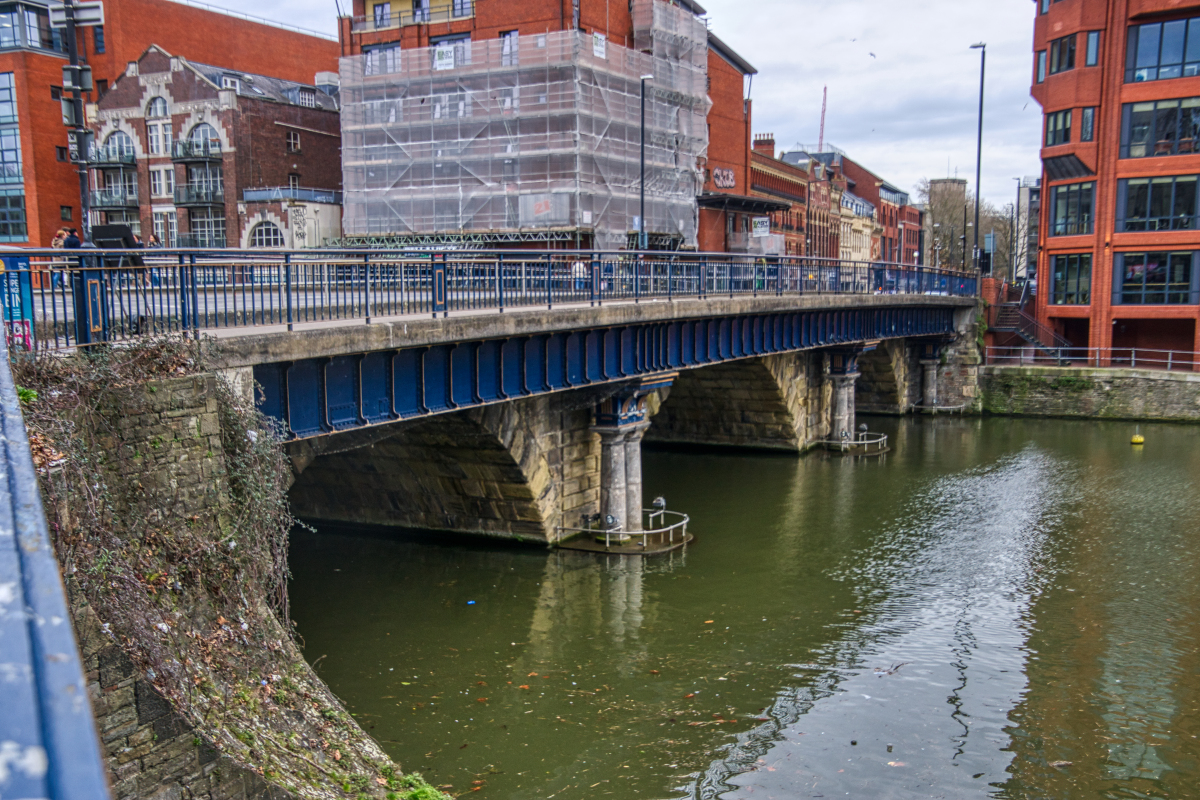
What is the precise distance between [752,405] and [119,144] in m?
40.5

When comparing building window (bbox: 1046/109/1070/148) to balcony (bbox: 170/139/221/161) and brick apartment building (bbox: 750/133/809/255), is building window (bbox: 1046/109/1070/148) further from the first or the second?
balcony (bbox: 170/139/221/161)

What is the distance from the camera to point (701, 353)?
2450 centimetres

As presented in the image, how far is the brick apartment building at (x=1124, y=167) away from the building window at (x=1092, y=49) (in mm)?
44

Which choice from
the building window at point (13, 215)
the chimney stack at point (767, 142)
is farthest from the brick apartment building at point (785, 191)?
the building window at point (13, 215)

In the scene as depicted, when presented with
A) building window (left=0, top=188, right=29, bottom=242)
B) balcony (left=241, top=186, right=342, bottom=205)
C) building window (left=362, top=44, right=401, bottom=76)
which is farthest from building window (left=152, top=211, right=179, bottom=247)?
building window (left=362, top=44, right=401, bottom=76)

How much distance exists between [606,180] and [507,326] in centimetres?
2840

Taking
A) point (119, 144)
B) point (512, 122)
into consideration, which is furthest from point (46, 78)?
point (512, 122)

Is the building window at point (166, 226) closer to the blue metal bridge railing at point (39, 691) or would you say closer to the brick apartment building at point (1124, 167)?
the brick apartment building at point (1124, 167)

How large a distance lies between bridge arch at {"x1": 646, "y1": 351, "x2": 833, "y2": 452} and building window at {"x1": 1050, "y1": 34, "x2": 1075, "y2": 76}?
2149 cm

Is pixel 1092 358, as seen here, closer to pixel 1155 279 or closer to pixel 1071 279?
pixel 1071 279

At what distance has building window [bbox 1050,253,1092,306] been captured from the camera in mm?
45281

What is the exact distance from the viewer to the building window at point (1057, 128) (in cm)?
4506

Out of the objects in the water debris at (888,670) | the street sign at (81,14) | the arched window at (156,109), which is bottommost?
the water debris at (888,670)

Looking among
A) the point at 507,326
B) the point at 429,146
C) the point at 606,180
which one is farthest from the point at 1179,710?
the point at 429,146
